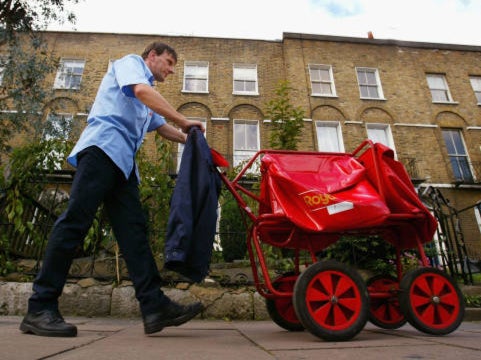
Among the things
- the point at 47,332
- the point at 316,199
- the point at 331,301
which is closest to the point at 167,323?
the point at 47,332

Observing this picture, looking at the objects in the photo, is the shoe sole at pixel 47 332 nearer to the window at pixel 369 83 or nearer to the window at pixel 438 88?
the window at pixel 369 83

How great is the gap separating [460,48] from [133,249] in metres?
19.9

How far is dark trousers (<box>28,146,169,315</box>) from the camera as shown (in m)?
1.79

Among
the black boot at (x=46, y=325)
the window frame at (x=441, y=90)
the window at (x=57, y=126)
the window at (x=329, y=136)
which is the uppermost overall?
the window frame at (x=441, y=90)

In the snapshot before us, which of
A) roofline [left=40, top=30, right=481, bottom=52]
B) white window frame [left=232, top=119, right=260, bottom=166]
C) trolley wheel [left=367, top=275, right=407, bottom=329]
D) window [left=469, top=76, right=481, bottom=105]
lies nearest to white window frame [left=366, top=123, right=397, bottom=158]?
roofline [left=40, top=30, right=481, bottom=52]

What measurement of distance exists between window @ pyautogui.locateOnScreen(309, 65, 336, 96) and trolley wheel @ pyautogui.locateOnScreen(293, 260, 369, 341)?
44.7ft

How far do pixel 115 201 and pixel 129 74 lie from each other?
2.81ft

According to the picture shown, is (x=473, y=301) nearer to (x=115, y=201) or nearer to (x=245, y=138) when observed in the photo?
(x=115, y=201)

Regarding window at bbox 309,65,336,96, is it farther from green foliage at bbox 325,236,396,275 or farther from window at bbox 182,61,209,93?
green foliage at bbox 325,236,396,275

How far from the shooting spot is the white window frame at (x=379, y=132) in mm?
14078

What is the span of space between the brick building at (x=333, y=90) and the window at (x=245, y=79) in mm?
48

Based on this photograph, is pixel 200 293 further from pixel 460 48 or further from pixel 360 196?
pixel 460 48

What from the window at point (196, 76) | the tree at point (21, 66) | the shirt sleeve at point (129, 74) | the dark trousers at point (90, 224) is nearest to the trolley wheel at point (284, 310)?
the dark trousers at point (90, 224)

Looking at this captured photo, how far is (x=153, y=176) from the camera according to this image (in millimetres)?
4031
